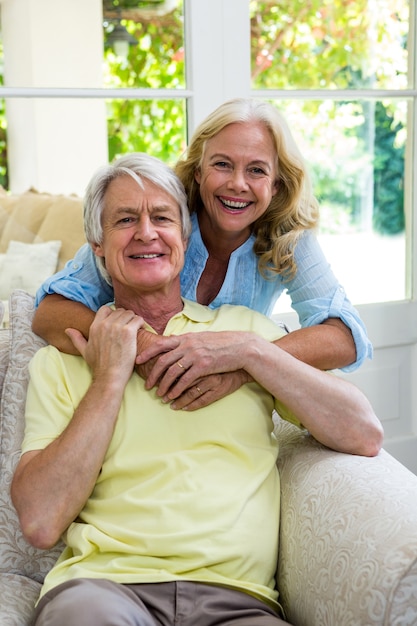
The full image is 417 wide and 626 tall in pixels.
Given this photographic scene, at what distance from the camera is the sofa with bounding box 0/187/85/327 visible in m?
2.56

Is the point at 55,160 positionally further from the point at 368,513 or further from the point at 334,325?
the point at 368,513

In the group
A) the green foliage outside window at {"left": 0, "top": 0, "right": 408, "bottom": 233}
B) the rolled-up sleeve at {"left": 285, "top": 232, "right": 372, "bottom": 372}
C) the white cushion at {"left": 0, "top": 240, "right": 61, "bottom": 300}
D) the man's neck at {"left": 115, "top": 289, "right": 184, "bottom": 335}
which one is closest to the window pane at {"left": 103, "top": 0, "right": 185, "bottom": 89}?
the green foliage outside window at {"left": 0, "top": 0, "right": 408, "bottom": 233}

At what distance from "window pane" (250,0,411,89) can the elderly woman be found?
3.12ft

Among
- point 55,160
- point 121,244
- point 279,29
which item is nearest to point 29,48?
point 55,160

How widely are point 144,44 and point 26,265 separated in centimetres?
76

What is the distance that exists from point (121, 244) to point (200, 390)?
0.33 metres

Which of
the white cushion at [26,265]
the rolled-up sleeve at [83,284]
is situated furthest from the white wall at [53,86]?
the rolled-up sleeve at [83,284]

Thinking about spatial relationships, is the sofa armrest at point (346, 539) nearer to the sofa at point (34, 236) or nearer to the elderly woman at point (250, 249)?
the elderly woman at point (250, 249)

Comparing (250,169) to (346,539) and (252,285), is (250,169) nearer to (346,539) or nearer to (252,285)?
(252,285)

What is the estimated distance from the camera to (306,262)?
1.98 m

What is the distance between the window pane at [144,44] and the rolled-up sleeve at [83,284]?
86cm

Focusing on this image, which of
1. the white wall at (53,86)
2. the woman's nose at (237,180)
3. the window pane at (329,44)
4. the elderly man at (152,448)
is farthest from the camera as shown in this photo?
the window pane at (329,44)

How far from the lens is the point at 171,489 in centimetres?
160

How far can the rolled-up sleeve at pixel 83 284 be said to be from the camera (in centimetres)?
193
